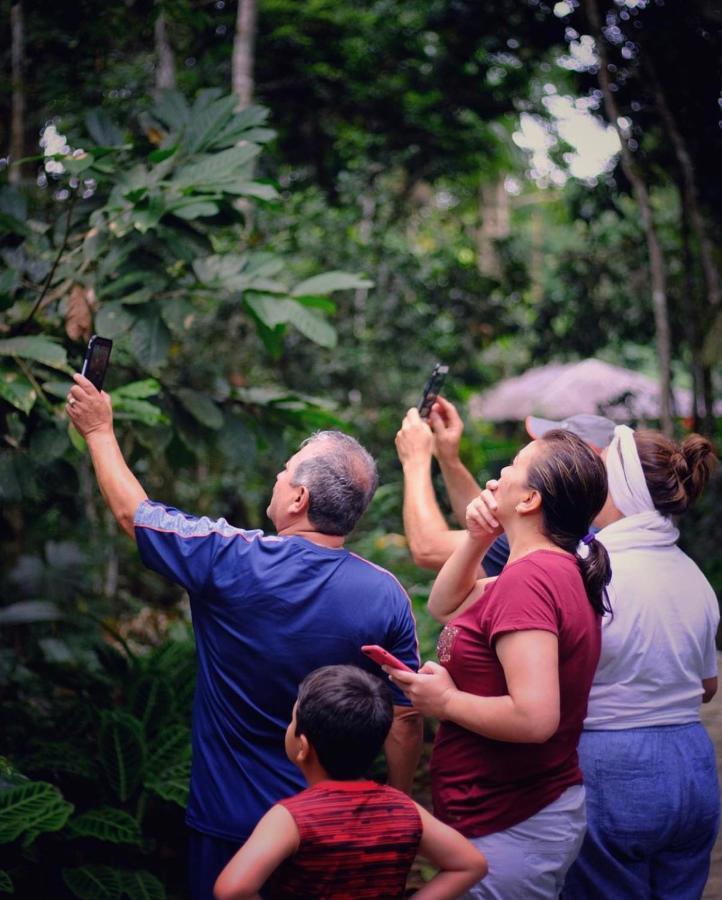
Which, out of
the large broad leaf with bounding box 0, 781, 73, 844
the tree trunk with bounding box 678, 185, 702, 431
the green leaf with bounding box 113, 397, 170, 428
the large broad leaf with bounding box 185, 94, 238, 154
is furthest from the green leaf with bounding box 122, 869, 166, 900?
the tree trunk with bounding box 678, 185, 702, 431

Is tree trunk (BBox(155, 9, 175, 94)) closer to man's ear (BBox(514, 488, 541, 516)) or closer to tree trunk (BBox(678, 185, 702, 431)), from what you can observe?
tree trunk (BBox(678, 185, 702, 431))

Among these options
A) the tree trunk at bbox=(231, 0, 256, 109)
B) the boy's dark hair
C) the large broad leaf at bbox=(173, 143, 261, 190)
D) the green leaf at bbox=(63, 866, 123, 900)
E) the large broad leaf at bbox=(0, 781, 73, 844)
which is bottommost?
the green leaf at bbox=(63, 866, 123, 900)

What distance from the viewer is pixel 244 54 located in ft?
22.9

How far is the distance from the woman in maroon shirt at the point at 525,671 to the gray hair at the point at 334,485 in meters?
0.31

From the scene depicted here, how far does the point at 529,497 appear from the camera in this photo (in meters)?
2.23

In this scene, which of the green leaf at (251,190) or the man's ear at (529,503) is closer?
the man's ear at (529,503)

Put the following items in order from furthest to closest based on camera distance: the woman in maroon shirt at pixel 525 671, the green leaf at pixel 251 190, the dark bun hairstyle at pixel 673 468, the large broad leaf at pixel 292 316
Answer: the large broad leaf at pixel 292 316, the green leaf at pixel 251 190, the dark bun hairstyle at pixel 673 468, the woman in maroon shirt at pixel 525 671

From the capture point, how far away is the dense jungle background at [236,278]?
12.6ft

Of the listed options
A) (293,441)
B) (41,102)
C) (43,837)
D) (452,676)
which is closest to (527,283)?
(293,441)

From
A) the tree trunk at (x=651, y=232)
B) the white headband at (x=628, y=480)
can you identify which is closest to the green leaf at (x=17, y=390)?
the white headband at (x=628, y=480)

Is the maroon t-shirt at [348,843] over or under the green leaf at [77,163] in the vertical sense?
under

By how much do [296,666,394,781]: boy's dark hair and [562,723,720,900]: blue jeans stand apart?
2.64 feet

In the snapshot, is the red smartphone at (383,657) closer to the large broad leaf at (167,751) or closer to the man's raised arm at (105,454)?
the man's raised arm at (105,454)

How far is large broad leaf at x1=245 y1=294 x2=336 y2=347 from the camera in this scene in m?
3.87
